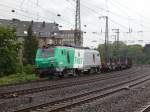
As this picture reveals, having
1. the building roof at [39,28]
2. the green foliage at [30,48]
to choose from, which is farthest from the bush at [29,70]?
the building roof at [39,28]

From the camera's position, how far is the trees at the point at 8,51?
138ft

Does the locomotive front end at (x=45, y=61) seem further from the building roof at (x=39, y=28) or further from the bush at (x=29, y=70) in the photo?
the building roof at (x=39, y=28)

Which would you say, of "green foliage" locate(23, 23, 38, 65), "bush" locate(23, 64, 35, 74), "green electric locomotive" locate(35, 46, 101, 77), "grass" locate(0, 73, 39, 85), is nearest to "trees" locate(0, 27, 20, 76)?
"bush" locate(23, 64, 35, 74)

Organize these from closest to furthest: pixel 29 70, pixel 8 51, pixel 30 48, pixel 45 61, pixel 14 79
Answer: pixel 14 79, pixel 45 61, pixel 8 51, pixel 29 70, pixel 30 48

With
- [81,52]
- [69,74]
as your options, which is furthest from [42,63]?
[81,52]

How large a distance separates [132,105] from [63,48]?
19932 millimetres

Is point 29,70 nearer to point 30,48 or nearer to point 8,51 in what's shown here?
point 8,51

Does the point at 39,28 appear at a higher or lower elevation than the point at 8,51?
higher

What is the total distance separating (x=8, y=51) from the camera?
42500 mm

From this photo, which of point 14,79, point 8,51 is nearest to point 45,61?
point 14,79

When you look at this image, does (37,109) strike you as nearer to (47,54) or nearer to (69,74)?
(47,54)

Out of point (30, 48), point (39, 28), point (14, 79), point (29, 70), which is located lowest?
point (14, 79)

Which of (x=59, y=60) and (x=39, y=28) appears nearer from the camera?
→ (x=59, y=60)

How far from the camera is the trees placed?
42.2 m
